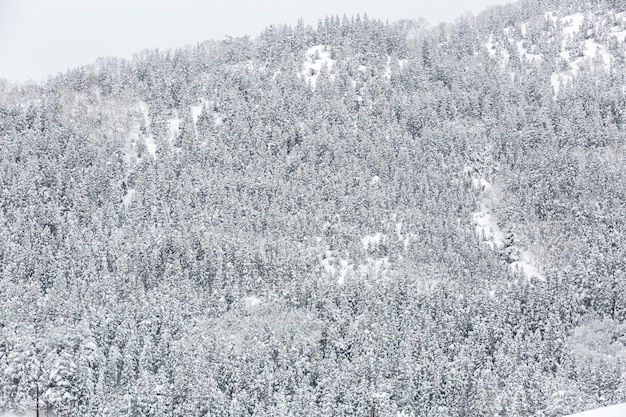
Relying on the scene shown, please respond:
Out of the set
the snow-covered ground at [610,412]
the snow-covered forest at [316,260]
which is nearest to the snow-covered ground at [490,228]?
the snow-covered forest at [316,260]

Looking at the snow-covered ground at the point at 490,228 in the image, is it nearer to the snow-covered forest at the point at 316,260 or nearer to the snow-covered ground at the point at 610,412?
the snow-covered forest at the point at 316,260

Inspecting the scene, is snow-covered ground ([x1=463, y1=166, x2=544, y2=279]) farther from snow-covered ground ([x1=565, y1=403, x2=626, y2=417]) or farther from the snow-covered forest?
snow-covered ground ([x1=565, y1=403, x2=626, y2=417])

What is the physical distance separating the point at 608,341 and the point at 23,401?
94990mm

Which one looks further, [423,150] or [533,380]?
[423,150]

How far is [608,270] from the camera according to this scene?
139625mm

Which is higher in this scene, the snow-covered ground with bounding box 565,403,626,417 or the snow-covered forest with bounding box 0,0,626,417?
the snow-covered ground with bounding box 565,403,626,417

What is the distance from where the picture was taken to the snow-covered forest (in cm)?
10856

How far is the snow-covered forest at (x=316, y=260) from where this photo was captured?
109 metres

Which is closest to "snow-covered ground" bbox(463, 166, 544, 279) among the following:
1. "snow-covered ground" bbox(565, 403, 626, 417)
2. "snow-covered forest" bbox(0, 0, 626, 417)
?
"snow-covered forest" bbox(0, 0, 626, 417)

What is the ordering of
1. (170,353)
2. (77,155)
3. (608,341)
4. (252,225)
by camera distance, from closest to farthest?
(170,353) < (608,341) < (252,225) < (77,155)

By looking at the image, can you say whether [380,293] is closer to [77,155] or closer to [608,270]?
[608,270]

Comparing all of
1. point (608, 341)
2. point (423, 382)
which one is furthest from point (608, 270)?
point (423, 382)

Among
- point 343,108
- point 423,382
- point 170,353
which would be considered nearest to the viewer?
point 423,382

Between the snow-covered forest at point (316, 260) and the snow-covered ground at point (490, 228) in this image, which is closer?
the snow-covered forest at point (316, 260)
